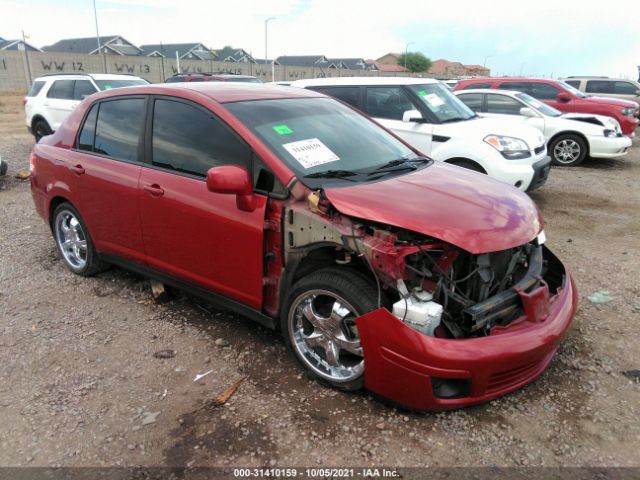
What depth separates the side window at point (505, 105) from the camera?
9.79 meters

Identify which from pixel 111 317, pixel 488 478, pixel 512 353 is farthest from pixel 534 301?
pixel 111 317

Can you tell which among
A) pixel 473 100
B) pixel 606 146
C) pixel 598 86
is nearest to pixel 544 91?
pixel 606 146

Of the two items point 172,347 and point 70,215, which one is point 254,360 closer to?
point 172,347

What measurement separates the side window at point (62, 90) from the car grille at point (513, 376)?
11064 millimetres

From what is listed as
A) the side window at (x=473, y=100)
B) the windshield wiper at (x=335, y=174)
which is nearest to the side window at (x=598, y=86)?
the side window at (x=473, y=100)

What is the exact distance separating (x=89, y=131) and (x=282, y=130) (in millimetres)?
1988

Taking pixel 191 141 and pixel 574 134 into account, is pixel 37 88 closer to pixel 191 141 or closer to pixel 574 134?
pixel 191 141

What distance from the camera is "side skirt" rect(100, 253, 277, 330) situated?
3207 mm

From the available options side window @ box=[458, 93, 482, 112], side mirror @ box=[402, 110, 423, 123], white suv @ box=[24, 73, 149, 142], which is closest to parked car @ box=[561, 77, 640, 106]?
side window @ box=[458, 93, 482, 112]

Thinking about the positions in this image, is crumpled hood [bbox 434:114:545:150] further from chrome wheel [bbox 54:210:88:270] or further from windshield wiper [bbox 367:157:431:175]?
chrome wheel [bbox 54:210:88:270]

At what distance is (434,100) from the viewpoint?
681 centimetres

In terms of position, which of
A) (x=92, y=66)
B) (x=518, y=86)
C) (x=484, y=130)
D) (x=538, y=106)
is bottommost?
(x=484, y=130)

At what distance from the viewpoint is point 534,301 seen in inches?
106

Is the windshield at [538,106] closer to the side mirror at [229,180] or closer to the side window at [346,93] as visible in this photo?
the side window at [346,93]
